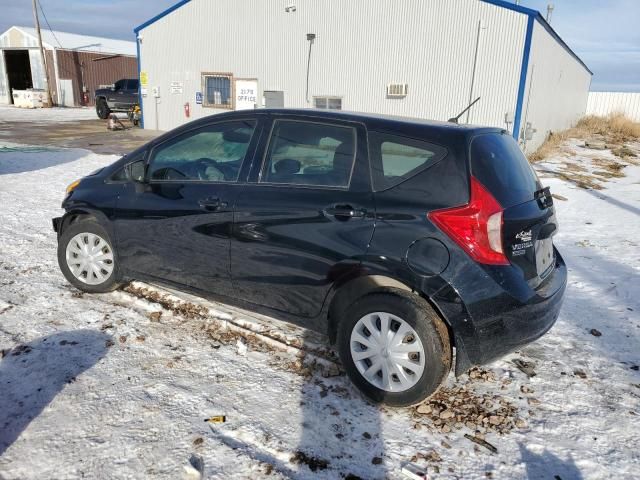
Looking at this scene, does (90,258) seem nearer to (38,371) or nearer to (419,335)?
(38,371)

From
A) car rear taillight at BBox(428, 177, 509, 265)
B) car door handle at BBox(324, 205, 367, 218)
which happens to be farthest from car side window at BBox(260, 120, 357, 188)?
car rear taillight at BBox(428, 177, 509, 265)

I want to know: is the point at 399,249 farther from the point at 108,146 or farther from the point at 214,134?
the point at 108,146

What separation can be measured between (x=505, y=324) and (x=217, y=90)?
60.2 ft

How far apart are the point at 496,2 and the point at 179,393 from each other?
1271 cm

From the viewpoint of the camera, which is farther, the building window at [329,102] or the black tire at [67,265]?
the building window at [329,102]

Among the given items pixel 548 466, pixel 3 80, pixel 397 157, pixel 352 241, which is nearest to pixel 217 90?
pixel 397 157

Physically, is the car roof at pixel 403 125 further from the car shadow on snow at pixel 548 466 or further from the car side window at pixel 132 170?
the car shadow on snow at pixel 548 466

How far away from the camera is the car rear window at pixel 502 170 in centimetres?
280

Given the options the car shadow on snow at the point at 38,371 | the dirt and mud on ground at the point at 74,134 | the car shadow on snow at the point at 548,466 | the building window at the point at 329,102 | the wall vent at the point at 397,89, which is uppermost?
the wall vent at the point at 397,89

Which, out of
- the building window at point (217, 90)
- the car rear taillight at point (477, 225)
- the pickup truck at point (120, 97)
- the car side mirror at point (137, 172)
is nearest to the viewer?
the car rear taillight at point (477, 225)

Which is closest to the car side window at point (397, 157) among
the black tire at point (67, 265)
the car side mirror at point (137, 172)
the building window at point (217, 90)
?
the car side mirror at point (137, 172)

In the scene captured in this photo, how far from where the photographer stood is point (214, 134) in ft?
12.2

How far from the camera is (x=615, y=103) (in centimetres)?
3138

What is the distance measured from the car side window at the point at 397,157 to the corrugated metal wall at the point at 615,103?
33582mm
